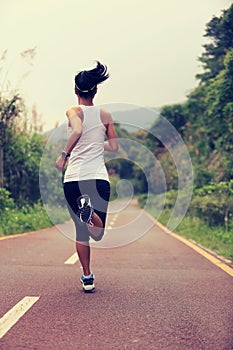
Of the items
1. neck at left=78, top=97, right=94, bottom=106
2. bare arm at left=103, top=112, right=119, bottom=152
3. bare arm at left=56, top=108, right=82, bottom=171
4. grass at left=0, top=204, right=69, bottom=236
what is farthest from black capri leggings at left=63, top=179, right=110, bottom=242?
grass at left=0, top=204, right=69, bottom=236

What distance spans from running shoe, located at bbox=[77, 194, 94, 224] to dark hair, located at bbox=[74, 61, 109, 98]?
1.03m

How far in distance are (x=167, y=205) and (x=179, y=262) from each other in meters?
18.7

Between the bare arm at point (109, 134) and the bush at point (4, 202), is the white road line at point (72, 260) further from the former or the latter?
the bush at point (4, 202)

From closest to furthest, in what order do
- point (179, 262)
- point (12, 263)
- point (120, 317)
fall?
point (120, 317), point (12, 263), point (179, 262)

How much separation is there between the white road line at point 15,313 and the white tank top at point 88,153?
1174 millimetres

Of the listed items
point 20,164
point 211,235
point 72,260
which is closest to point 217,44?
point 20,164

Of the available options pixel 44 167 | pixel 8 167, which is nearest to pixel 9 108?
pixel 8 167

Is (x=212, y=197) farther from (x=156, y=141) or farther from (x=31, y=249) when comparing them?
(x=156, y=141)

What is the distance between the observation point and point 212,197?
14.6m

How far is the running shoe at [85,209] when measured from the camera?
486 centimetres

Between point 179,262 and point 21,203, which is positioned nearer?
point 179,262

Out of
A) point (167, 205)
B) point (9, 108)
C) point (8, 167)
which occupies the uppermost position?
point (9, 108)

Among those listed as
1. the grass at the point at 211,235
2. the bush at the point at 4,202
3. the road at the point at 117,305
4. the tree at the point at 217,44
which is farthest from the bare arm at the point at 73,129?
the tree at the point at 217,44

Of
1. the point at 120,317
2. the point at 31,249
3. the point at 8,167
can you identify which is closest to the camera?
the point at 120,317
